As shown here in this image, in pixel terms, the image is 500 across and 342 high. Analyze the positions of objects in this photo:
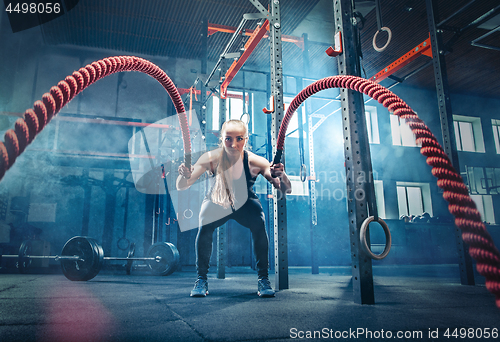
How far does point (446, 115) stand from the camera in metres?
3.70

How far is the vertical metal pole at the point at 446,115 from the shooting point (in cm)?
339

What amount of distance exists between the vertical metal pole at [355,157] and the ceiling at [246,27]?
3802 mm

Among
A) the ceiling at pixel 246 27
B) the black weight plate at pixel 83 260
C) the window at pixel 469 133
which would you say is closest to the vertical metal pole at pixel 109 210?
the black weight plate at pixel 83 260

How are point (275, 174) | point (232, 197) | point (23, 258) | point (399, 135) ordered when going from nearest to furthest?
1. point (275, 174)
2. point (232, 197)
3. point (23, 258)
4. point (399, 135)

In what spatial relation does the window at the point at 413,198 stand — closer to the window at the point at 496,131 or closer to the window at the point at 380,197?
the window at the point at 380,197

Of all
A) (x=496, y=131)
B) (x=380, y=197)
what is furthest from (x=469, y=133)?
(x=380, y=197)

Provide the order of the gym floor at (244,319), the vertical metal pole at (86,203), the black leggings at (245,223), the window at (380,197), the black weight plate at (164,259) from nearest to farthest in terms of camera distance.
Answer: the gym floor at (244,319), the black leggings at (245,223), the black weight plate at (164,259), the vertical metal pole at (86,203), the window at (380,197)

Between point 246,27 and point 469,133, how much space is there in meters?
8.80

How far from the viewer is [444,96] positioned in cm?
372

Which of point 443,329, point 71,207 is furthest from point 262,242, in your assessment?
point 71,207

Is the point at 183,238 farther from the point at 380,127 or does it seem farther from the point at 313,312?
the point at 380,127

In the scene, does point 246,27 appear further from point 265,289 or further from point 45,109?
point 45,109

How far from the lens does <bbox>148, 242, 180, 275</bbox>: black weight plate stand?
16.1ft

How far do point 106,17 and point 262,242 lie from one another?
711 centimetres
